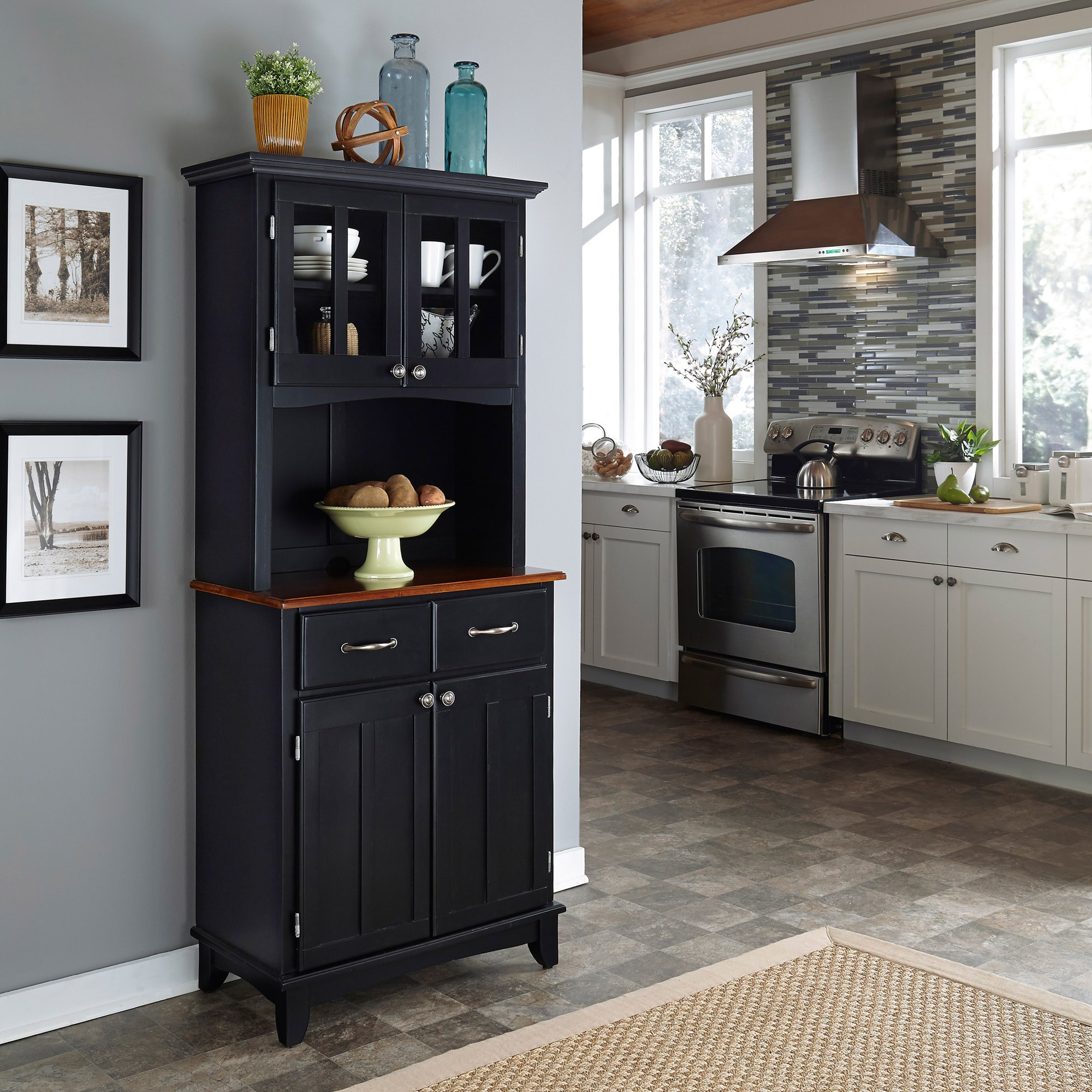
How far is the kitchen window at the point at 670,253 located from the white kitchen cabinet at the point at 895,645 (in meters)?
1.30

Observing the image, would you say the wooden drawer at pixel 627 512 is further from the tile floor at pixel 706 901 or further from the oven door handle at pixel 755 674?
the tile floor at pixel 706 901

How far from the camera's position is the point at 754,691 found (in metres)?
5.14

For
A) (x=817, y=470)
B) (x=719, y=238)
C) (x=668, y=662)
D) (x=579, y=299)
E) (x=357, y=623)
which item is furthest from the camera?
(x=719, y=238)

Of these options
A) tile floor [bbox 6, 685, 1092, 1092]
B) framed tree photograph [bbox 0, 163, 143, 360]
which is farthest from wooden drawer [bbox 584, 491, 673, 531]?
framed tree photograph [bbox 0, 163, 143, 360]

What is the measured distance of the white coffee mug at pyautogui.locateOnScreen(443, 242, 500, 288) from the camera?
→ 2.83 metres

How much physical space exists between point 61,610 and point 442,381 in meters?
0.92

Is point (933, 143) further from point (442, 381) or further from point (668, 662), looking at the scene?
point (442, 381)

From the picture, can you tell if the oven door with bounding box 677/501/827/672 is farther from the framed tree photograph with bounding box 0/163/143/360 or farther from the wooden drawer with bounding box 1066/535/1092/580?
the framed tree photograph with bounding box 0/163/143/360

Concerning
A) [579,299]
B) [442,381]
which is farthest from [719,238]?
[442,381]

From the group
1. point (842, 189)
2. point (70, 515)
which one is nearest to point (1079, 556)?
point (842, 189)

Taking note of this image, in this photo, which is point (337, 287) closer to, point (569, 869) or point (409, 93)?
point (409, 93)

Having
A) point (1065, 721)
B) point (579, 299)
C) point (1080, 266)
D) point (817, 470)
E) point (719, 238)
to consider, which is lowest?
point (1065, 721)

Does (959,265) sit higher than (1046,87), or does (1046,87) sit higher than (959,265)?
(1046,87)

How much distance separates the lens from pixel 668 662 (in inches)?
218
